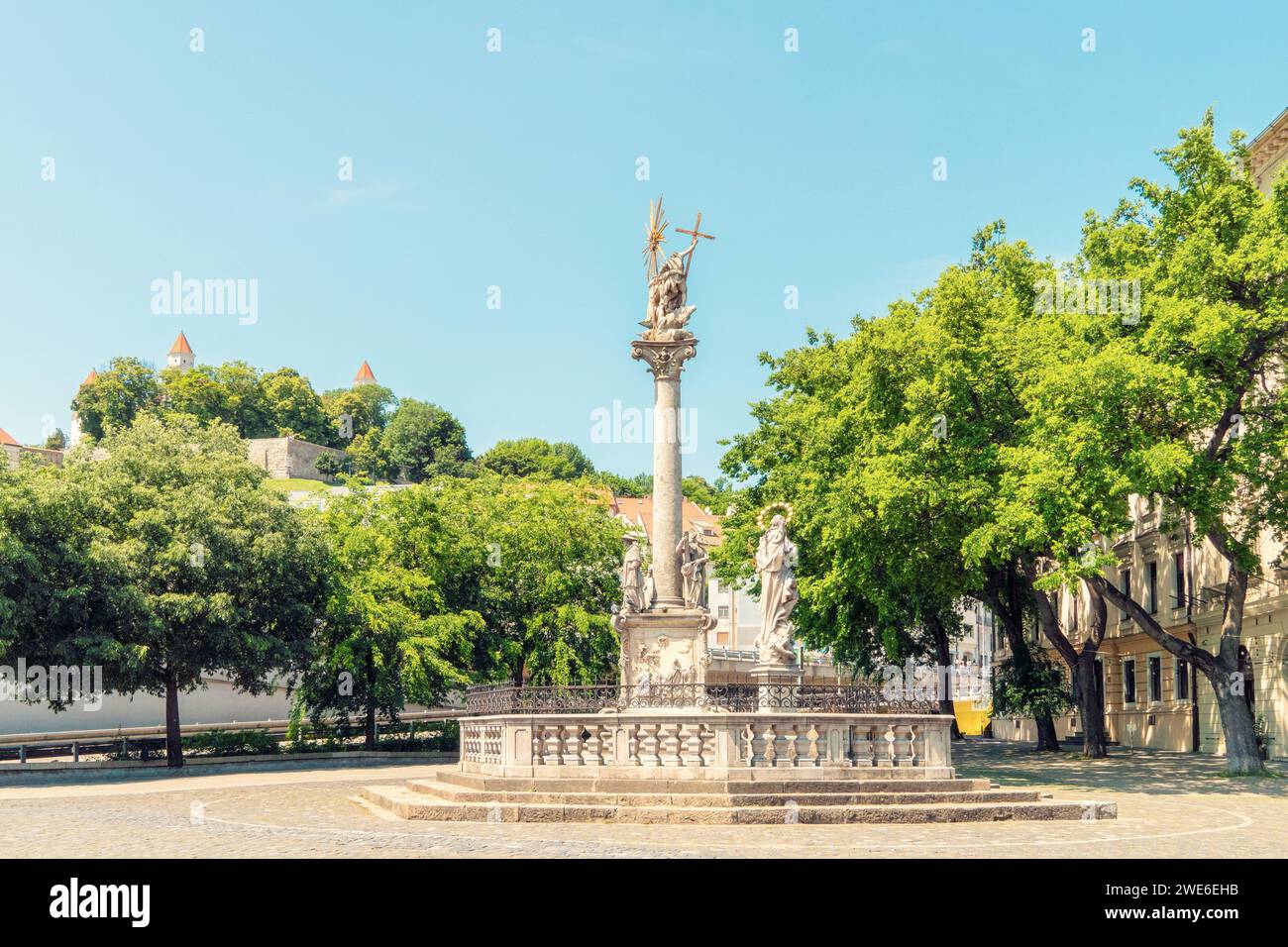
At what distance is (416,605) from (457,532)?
3.13 m

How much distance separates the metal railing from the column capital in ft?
22.1

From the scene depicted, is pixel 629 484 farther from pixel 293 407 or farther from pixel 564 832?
pixel 564 832

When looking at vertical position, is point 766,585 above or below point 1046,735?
above

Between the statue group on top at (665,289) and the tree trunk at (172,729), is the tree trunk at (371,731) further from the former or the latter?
the statue group on top at (665,289)

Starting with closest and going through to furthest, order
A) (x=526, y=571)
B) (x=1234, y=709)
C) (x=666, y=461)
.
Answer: (x=666, y=461), (x=1234, y=709), (x=526, y=571)

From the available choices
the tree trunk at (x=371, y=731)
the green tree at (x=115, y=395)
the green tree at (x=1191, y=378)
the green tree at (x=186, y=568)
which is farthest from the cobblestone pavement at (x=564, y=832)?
the green tree at (x=115, y=395)

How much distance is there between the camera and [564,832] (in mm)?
17453

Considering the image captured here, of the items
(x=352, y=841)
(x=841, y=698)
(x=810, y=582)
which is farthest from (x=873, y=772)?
(x=810, y=582)

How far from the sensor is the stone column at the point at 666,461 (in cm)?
2503

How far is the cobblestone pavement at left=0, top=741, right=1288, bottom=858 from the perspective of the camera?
1542 cm

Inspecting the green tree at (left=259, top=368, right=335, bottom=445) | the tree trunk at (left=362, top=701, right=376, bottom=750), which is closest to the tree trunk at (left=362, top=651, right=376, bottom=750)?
the tree trunk at (left=362, top=701, right=376, bottom=750)

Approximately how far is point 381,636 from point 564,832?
73.6 feet

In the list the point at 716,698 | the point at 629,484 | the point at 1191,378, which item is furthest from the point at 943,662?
the point at 629,484

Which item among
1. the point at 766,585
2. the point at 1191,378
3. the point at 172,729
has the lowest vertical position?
the point at 172,729
